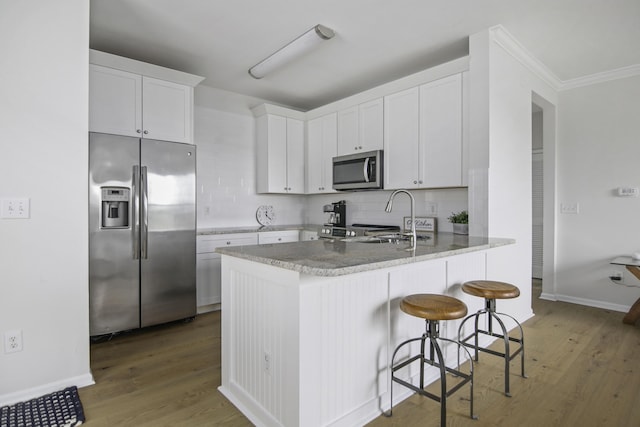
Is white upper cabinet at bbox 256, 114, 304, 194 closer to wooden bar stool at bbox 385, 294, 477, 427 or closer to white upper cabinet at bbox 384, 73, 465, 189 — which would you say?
white upper cabinet at bbox 384, 73, 465, 189

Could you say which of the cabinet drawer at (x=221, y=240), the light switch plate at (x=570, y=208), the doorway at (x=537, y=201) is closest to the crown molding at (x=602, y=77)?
the doorway at (x=537, y=201)

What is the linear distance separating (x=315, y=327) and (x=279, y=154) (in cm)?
319

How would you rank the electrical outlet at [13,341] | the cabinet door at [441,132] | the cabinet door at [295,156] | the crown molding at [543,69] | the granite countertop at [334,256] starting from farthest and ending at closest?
the cabinet door at [295,156], the cabinet door at [441,132], the crown molding at [543,69], the electrical outlet at [13,341], the granite countertop at [334,256]

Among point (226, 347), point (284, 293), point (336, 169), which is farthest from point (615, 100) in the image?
point (226, 347)

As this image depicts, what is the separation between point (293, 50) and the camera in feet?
9.89

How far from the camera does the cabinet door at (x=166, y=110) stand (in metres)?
3.17

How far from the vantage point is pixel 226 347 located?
201 centimetres

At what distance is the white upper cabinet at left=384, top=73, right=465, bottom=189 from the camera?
3047 millimetres

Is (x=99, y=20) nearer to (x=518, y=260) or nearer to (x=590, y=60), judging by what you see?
(x=518, y=260)

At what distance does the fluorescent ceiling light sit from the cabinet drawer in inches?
68.5

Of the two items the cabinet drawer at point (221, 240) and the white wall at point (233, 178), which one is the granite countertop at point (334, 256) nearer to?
the cabinet drawer at point (221, 240)

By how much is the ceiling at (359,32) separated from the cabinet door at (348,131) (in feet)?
1.37

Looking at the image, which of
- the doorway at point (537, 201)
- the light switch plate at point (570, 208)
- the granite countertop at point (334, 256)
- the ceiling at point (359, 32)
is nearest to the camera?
the granite countertop at point (334, 256)

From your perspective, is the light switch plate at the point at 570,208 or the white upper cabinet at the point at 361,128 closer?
the white upper cabinet at the point at 361,128
